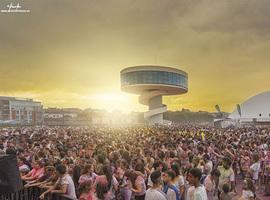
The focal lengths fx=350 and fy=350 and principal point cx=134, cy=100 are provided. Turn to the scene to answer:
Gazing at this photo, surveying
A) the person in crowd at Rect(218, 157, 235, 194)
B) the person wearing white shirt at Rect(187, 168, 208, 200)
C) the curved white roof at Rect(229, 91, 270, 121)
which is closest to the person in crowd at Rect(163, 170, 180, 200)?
the person wearing white shirt at Rect(187, 168, 208, 200)

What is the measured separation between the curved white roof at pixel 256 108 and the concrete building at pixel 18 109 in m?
84.3

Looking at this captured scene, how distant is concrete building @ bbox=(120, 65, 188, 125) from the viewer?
325 ft

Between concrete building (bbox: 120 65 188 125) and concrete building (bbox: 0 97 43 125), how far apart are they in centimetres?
6390

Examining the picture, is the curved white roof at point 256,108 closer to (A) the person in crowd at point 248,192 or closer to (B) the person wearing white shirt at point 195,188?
(A) the person in crowd at point 248,192

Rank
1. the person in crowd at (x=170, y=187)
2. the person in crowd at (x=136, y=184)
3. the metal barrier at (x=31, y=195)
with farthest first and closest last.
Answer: the person in crowd at (x=136, y=184) → the metal barrier at (x=31, y=195) → the person in crowd at (x=170, y=187)

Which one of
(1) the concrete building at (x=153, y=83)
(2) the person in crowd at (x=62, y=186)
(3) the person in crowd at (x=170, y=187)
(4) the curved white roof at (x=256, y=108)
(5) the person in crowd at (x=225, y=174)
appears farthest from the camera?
(4) the curved white roof at (x=256, y=108)

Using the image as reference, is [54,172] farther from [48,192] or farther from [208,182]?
[208,182]

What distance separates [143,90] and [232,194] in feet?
318

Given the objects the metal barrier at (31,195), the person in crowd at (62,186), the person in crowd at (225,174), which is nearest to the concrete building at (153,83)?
the person in crowd at (225,174)

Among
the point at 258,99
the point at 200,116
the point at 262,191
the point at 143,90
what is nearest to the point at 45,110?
the point at 200,116

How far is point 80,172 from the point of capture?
8.82m

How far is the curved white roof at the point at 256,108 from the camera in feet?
440

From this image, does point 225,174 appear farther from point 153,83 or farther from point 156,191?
point 153,83

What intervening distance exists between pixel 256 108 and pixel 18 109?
105865mm
